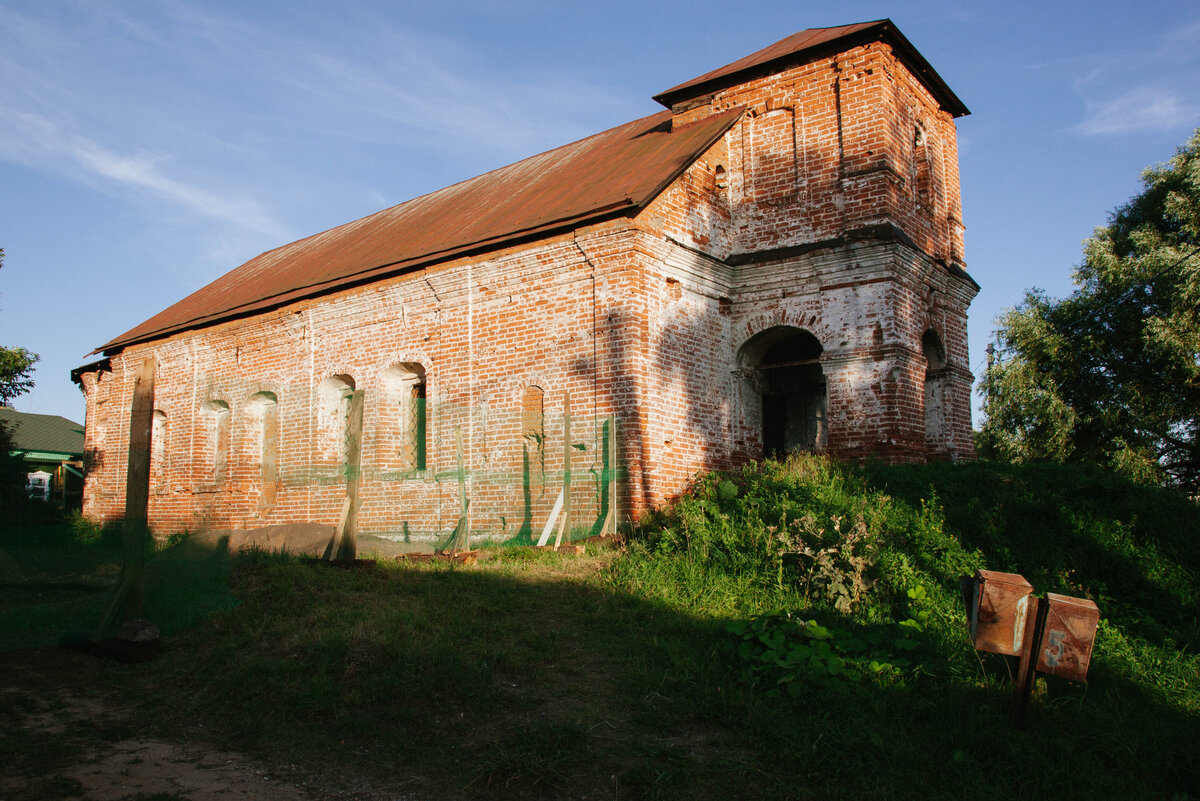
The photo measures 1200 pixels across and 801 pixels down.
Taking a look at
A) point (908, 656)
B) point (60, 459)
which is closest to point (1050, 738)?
point (908, 656)

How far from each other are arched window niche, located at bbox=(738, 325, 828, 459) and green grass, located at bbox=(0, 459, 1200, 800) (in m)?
4.92

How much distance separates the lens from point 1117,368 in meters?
18.6

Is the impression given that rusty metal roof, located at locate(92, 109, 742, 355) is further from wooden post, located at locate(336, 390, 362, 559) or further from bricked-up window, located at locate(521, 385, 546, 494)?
Answer: wooden post, located at locate(336, 390, 362, 559)

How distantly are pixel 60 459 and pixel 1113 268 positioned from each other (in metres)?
34.8

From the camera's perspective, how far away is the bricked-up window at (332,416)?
15.0 metres

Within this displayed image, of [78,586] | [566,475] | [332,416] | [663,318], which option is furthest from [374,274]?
[78,586]

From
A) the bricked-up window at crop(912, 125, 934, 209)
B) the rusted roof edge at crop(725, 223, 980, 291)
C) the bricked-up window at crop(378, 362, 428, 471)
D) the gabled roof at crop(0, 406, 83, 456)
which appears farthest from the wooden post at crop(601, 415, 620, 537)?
the gabled roof at crop(0, 406, 83, 456)

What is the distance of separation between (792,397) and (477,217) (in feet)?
20.4

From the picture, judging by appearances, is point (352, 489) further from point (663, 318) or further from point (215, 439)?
point (215, 439)

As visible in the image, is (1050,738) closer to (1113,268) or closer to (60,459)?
(1113,268)

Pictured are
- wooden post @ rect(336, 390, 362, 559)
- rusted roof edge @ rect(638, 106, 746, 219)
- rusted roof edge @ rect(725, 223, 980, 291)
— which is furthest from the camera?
rusted roof edge @ rect(725, 223, 980, 291)

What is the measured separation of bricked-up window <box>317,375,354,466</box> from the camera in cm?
1499

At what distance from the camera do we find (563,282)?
11.7 metres

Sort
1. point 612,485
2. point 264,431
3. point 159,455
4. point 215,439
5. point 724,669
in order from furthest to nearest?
point 159,455
point 215,439
point 264,431
point 612,485
point 724,669
